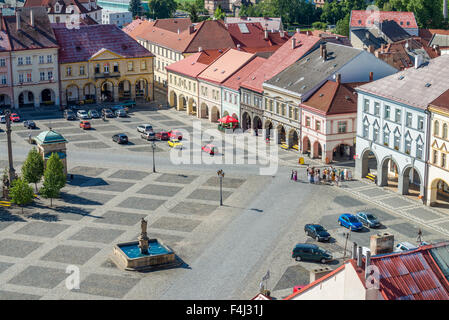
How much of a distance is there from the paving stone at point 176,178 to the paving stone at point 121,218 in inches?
485

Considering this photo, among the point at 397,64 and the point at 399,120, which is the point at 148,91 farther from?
the point at 399,120

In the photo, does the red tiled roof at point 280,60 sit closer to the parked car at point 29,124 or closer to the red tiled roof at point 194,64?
the red tiled roof at point 194,64

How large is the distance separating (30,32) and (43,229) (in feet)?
224

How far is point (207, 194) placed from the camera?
86812 mm

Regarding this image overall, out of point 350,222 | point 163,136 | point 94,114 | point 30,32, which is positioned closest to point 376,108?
point 350,222

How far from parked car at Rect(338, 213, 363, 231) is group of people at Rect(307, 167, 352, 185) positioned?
14626 millimetres

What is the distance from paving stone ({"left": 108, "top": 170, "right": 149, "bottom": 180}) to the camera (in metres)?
93.6

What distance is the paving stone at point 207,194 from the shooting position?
85.4 m

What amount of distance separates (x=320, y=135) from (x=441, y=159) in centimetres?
2195

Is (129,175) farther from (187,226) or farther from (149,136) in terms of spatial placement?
(187,226)

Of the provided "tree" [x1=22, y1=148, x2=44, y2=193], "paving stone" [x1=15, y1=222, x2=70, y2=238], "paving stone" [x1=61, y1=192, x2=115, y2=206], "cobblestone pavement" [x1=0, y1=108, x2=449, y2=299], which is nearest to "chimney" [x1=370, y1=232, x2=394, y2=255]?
"cobblestone pavement" [x1=0, y1=108, x2=449, y2=299]

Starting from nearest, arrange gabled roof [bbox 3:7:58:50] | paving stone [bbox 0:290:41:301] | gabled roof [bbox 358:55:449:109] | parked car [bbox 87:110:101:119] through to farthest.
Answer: paving stone [bbox 0:290:41:301] < gabled roof [bbox 358:55:449:109] < parked car [bbox 87:110:101:119] < gabled roof [bbox 3:7:58:50]

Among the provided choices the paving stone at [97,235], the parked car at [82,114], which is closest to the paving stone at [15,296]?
the paving stone at [97,235]

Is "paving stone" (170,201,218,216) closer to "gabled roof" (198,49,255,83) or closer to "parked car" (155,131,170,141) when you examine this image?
"parked car" (155,131,170,141)
